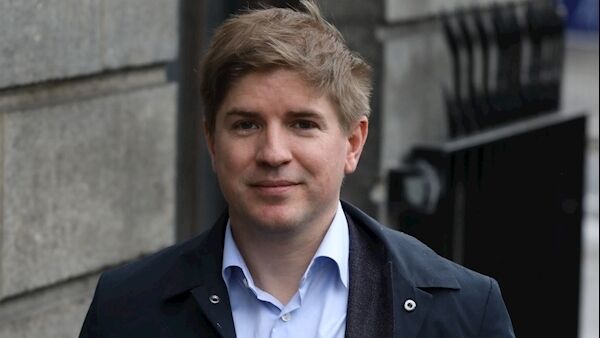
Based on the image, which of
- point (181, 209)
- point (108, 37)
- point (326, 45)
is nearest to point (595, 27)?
point (181, 209)

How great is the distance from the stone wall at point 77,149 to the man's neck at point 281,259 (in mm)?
2066

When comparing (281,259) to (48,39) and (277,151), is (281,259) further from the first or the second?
(48,39)

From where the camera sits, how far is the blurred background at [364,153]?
17.4 feet

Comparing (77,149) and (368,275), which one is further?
(77,149)

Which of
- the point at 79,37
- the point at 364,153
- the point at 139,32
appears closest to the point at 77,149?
the point at 79,37

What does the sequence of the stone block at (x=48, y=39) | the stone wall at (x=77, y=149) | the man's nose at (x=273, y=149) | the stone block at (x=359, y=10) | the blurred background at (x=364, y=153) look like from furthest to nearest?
1. the stone block at (x=359, y=10)
2. the blurred background at (x=364, y=153)
3. the stone wall at (x=77, y=149)
4. the stone block at (x=48, y=39)
5. the man's nose at (x=273, y=149)

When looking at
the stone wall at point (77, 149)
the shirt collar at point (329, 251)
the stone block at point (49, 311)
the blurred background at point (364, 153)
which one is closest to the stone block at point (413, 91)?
the blurred background at point (364, 153)

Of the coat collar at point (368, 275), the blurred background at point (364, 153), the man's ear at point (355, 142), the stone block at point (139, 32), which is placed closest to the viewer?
the coat collar at point (368, 275)

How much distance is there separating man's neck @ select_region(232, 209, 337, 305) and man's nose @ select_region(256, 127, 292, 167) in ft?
0.55

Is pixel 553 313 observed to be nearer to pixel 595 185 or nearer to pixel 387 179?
pixel 387 179

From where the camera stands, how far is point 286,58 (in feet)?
10.3

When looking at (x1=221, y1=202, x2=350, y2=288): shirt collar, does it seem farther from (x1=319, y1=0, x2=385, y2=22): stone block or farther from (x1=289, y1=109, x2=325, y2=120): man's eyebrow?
(x1=319, y1=0, x2=385, y2=22): stone block

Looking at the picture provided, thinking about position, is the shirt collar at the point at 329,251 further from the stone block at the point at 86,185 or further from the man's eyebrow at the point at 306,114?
the stone block at the point at 86,185

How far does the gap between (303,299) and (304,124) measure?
0.36 meters
